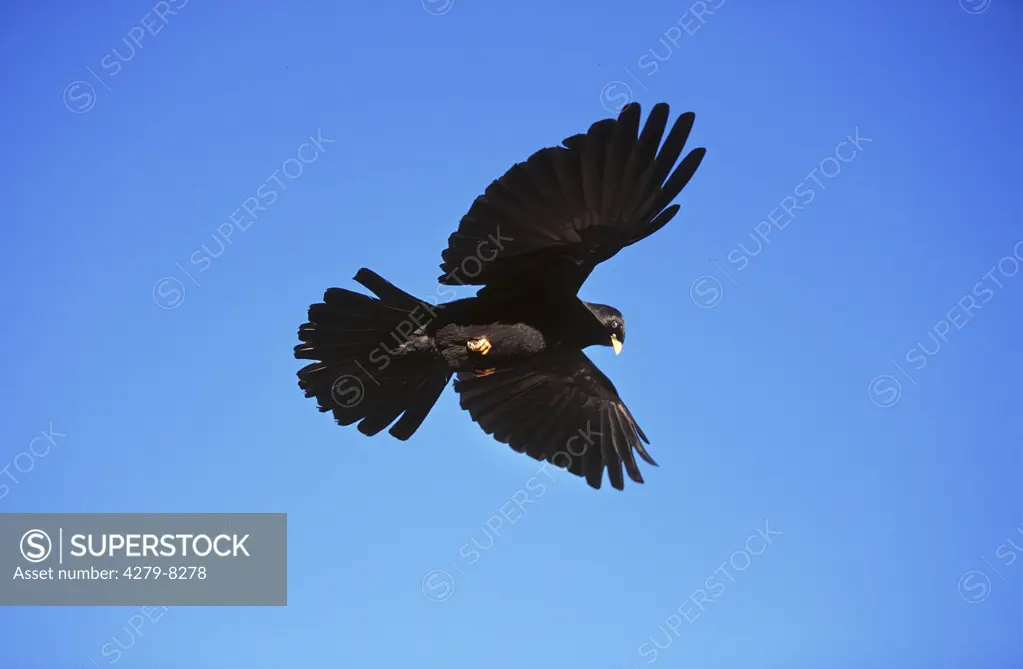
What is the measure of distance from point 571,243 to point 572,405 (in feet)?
6.10

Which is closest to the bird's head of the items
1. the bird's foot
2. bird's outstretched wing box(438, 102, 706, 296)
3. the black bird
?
the black bird

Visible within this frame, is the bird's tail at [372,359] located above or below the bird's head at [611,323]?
below

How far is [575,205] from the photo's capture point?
23.7ft

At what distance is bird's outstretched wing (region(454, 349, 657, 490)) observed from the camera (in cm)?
856

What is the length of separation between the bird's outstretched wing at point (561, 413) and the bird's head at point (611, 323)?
0.51 m

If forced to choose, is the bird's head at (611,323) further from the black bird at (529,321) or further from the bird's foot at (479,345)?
the bird's foot at (479,345)

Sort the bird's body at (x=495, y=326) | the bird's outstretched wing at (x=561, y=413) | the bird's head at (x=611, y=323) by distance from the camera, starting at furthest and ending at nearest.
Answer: the bird's outstretched wing at (x=561, y=413)
the bird's head at (x=611, y=323)
the bird's body at (x=495, y=326)

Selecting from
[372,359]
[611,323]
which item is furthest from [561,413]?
[372,359]

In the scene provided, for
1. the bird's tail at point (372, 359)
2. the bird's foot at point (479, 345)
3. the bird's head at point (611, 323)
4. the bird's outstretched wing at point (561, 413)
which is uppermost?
the bird's head at point (611, 323)

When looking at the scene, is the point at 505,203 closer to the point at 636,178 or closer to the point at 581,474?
the point at 636,178

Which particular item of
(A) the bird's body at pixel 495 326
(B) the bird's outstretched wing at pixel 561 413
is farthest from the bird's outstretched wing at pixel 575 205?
(B) the bird's outstretched wing at pixel 561 413

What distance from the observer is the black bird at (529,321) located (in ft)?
23.1

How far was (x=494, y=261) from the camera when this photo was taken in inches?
297

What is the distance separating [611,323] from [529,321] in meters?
0.70
